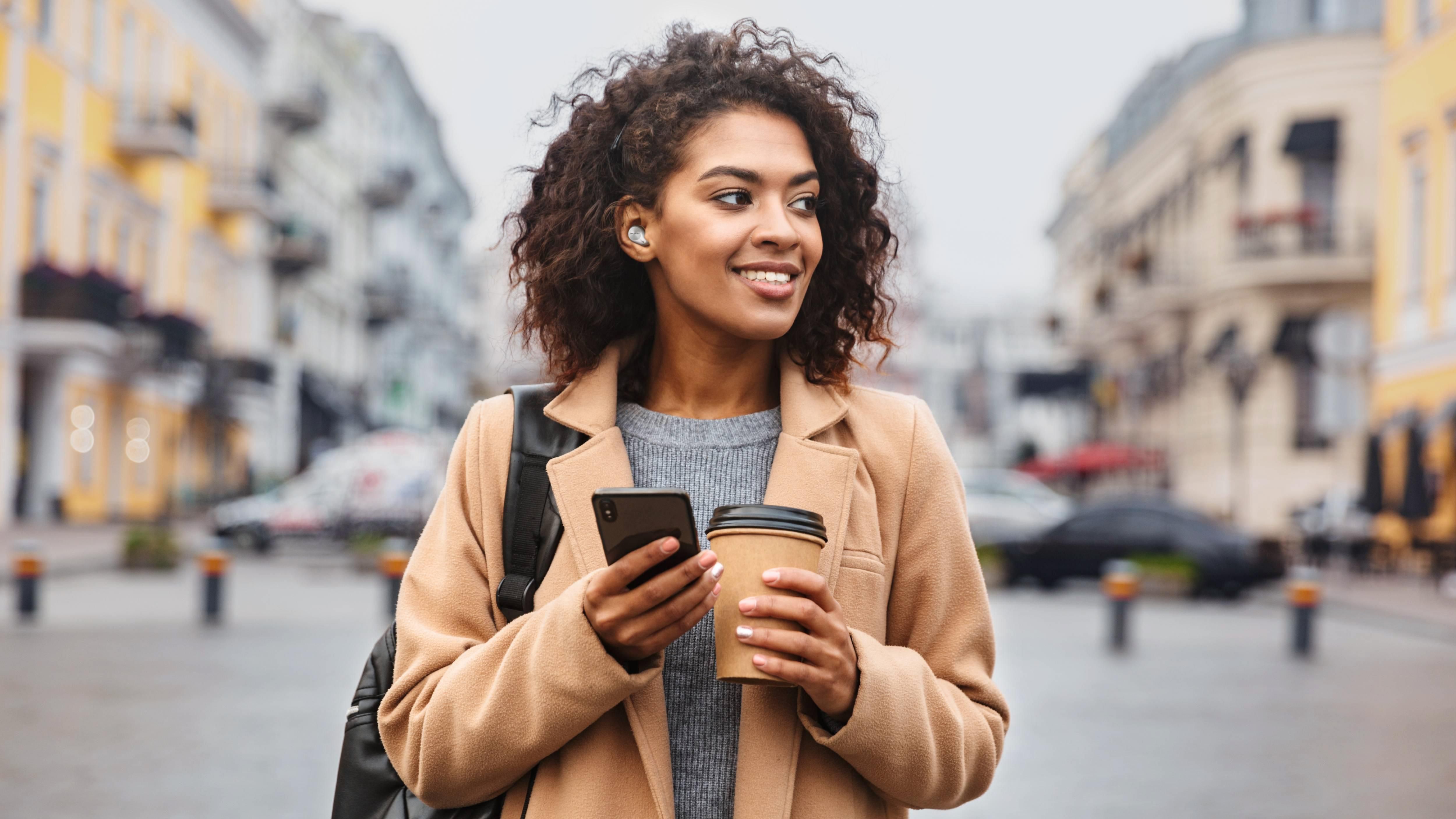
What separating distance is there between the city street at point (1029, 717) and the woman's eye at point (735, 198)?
505 cm

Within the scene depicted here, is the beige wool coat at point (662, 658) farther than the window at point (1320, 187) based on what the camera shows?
No

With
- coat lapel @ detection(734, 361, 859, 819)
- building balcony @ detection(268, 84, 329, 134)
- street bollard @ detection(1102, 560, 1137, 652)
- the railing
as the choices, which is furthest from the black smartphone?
building balcony @ detection(268, 84, 329, 134)

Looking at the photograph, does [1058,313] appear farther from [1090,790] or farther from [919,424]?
[919,424]

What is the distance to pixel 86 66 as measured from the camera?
3269cm

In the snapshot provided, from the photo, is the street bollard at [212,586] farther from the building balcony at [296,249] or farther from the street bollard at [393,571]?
the building balcony at [296,249]

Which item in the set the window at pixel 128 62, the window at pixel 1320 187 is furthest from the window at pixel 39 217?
the window at pixel 1320 187

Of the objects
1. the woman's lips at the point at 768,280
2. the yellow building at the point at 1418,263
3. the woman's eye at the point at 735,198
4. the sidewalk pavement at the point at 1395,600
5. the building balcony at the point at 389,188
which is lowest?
the sidewalk pavement at the point at 1395,600

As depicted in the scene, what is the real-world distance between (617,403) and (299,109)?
4682 cm

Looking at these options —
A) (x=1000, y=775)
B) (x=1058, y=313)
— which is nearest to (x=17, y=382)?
(x=1000, y=775)

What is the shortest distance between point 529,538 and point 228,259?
43210 mm

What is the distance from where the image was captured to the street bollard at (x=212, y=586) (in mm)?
14938

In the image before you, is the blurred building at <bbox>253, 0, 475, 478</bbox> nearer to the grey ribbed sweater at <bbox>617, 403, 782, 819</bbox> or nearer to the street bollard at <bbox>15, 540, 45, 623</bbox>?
the street bollard at <bbox>15, 540, 45, 623</bbox>

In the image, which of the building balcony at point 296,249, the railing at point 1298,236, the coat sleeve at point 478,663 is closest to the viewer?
the coat sleeve at point 478,663

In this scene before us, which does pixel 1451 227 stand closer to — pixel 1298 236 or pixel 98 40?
pixel 1298 236
